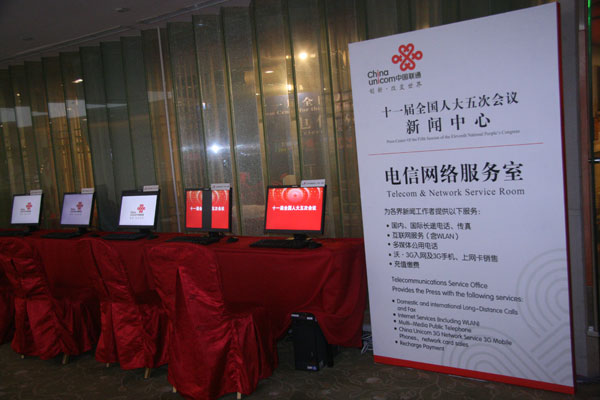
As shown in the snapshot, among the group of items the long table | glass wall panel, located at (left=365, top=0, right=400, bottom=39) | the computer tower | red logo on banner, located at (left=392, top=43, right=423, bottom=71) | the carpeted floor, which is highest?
glass wall panel, located at (left=365, top=0, right=400, bottom=39)

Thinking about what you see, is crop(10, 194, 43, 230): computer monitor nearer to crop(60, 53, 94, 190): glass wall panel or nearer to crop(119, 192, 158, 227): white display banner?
crop(60, 53, 94, 190): glass wall panel

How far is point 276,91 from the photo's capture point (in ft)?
13.3

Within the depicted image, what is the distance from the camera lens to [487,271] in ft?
8.49

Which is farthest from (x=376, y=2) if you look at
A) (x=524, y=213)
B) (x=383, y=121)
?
(x=524, y=213)

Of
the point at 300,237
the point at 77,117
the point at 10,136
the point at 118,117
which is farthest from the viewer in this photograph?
the point at 10,136

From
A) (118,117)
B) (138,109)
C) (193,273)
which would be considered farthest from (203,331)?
(118,117)

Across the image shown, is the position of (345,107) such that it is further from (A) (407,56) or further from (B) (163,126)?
(B) (163,126)

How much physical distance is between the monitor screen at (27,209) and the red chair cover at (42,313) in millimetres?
1968

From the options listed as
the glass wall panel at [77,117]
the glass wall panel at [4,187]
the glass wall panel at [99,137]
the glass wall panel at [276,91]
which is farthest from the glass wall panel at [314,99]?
the glass wall panel at [4,187]

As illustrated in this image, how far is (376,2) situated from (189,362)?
2.93m

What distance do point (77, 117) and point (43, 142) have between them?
2.83 ft

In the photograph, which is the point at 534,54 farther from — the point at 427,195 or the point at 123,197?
the point at 123,197

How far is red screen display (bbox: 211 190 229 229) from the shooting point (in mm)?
3787

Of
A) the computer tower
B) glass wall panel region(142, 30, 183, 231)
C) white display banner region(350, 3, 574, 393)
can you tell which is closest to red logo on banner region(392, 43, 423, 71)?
white display banner region(350, 3, 574, 393)
